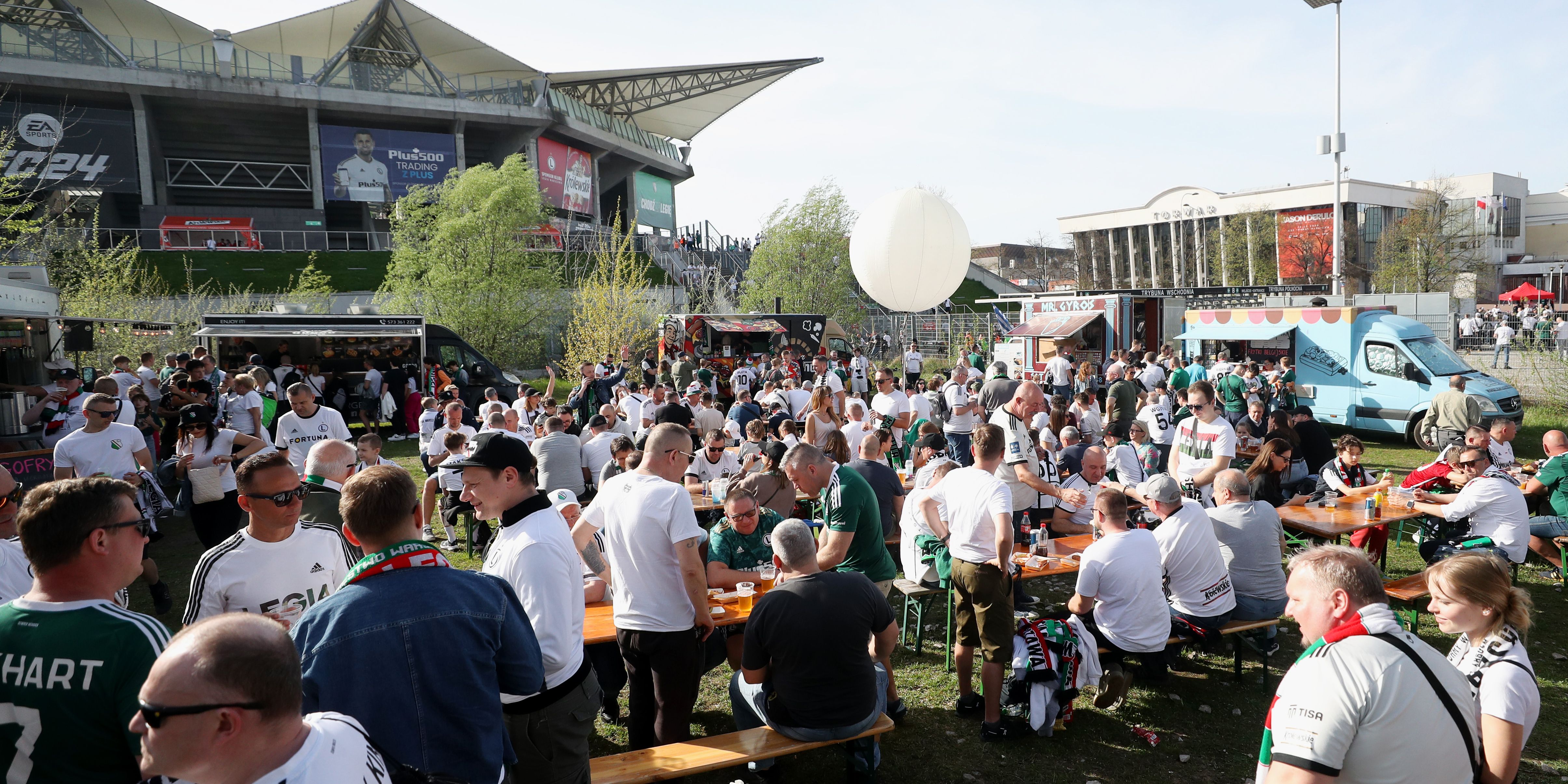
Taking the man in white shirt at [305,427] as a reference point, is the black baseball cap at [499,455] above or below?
above

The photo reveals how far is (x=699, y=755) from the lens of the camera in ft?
12.3

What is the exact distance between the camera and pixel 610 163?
5453cm

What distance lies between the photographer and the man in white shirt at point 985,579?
4.52 meters

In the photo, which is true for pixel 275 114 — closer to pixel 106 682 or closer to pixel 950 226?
pixel 950 226

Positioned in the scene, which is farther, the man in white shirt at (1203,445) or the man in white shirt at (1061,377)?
the man in white shirt at (1061,377)

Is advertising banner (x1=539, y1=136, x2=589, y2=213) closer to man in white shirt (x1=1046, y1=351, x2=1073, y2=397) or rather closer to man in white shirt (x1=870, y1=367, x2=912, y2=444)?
man in white shirt (x1=1046, y1=351, x2=1073, y2=397)

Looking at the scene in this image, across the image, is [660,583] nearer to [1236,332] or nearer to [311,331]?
[311,331]

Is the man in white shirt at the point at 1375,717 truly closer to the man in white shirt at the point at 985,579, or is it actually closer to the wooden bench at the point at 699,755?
the wooden bench at the point at 699,755

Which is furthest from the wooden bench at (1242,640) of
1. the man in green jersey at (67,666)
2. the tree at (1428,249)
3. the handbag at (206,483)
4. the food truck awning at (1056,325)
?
the tree at (1428,249)

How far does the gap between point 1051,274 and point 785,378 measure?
198ft

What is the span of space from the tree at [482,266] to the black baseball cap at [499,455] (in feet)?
70.1

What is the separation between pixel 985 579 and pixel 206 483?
6.09 meters

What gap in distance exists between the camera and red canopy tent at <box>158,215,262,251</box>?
34.8 metres

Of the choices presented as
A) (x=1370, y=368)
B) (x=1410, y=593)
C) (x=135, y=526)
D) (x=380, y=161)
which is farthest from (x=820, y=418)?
(x=380, y=161)
